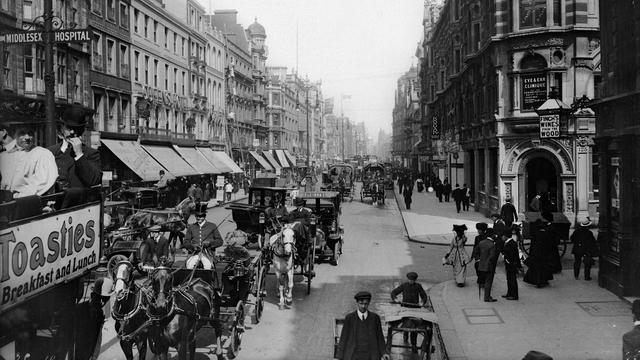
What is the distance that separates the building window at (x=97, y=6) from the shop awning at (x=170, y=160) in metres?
8.58

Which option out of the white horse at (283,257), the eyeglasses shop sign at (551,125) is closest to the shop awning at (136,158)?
the white horse at (283,257)

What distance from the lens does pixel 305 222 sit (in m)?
15.0

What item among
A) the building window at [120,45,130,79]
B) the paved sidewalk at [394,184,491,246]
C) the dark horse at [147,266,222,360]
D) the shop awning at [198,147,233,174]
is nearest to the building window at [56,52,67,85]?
the building window at [120,45,130,79]

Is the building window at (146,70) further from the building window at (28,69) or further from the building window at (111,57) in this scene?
the building window at (28,69)

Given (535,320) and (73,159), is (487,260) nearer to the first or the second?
(535,320)

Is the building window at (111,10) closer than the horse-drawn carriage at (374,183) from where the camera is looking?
Yes

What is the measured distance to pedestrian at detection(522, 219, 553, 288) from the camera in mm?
14102

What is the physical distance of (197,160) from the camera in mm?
41844

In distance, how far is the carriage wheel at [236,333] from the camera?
9133 mm

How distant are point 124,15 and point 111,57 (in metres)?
3.59

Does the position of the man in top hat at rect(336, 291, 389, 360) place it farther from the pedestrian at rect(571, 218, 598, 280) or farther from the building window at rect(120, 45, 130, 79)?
the building window at rect(120, 45, 130, 79)

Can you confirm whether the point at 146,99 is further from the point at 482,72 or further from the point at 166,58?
the point at 482,72

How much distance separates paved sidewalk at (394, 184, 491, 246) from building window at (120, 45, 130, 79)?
19269 mm

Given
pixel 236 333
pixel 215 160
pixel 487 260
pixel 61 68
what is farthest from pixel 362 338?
pixel 215 160
